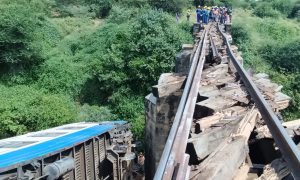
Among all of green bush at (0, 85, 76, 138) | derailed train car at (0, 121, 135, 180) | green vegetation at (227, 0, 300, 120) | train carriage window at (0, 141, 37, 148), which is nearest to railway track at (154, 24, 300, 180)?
derailed train car at (0, 121, 135, 180)

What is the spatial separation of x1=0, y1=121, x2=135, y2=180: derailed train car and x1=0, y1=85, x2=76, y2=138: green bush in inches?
184

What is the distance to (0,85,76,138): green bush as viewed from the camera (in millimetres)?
16828

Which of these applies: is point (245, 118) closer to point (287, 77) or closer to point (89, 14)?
point (287, 77)

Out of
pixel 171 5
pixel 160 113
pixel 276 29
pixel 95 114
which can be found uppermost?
pixel 171 5

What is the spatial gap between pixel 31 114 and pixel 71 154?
848 cm

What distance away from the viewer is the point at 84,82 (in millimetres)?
22328

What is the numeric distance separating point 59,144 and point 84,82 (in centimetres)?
1328

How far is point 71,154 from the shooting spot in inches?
375

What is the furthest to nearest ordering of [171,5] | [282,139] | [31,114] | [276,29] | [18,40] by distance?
[171,5]
[276,29]
[18,40]
[31,114]
[282,139]


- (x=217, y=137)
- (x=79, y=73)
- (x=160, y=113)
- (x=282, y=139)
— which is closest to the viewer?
(x=282, y=139)

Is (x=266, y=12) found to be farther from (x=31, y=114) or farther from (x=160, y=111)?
(x=160, y=111)

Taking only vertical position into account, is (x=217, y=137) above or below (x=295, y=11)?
below

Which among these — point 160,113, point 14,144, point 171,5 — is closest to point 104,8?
point 171,5

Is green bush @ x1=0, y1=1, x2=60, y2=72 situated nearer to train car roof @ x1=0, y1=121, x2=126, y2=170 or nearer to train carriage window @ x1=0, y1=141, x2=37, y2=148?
train car roof @ x1=0, y1=121, x2=126, y2=170
